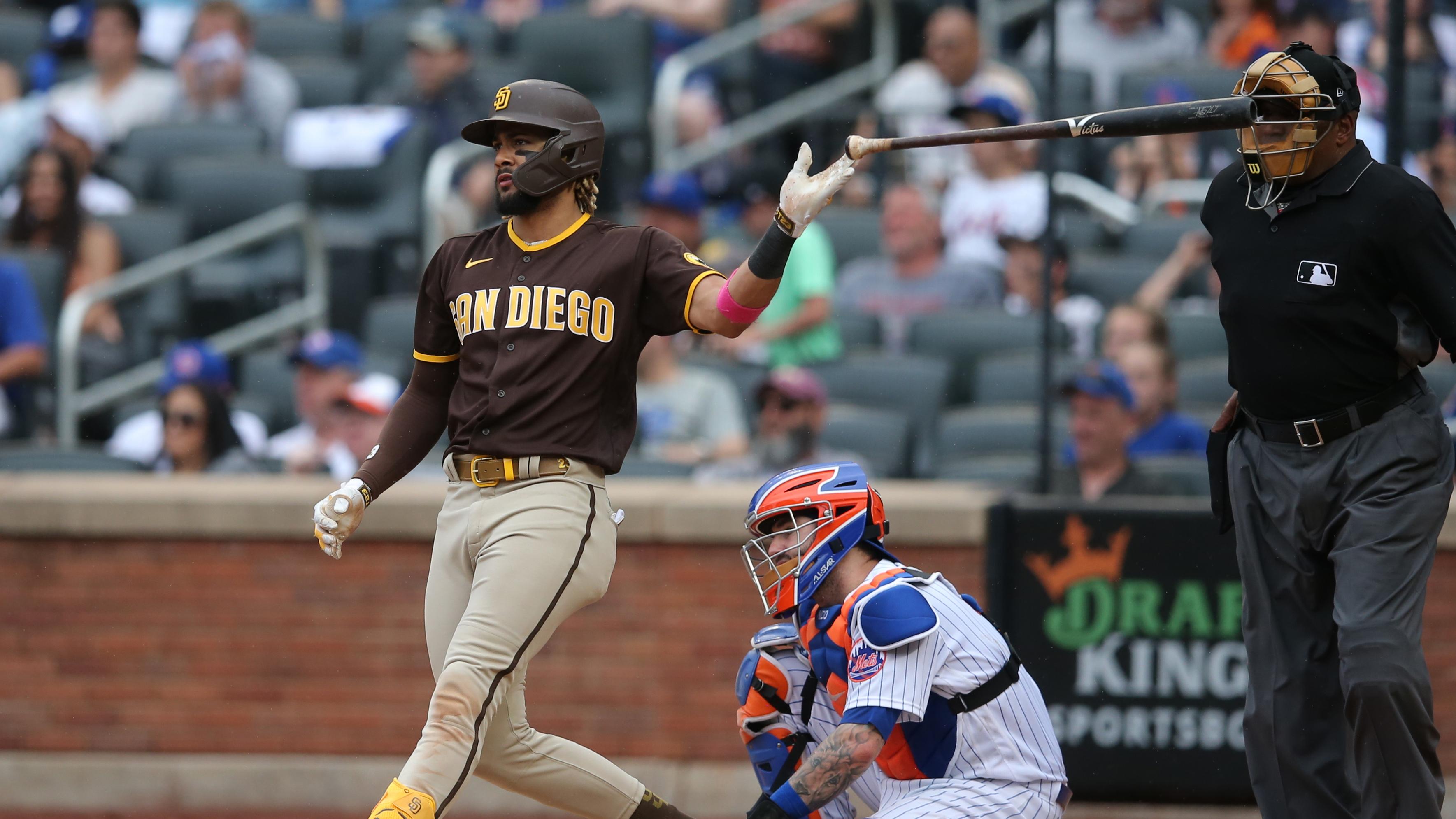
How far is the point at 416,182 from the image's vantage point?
9.79 m

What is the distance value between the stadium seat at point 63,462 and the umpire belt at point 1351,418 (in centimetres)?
544

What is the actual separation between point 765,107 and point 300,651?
181 inches

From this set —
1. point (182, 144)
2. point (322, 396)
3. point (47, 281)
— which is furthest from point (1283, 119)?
point (182, 144)

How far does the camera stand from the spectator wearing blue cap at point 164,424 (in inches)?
322

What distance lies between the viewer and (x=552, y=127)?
15.2 feet

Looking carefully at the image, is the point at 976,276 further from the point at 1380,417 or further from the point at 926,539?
the point at 1380,417

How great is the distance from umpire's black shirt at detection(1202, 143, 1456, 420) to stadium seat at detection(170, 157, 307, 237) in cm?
650

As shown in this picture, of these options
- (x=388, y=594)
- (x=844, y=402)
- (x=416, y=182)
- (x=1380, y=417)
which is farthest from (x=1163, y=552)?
(x=416, y=182)

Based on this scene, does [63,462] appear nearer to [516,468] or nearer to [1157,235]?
[516,468]

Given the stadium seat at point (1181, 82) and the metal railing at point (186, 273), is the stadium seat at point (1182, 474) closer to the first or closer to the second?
the stadium seat at point (1181, 82)

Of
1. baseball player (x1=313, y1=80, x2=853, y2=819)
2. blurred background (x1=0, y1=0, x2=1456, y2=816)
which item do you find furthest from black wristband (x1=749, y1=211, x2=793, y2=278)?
blurred background (x1=0, y1=0, x2=1456, y2=816)

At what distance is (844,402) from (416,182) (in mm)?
2931

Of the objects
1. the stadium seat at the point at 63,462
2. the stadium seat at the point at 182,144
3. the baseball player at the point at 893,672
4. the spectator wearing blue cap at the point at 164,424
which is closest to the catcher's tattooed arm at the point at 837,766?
the baseball player at the point at 893,672

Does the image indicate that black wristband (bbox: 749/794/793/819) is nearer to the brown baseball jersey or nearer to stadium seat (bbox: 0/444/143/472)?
the brown baseball jersey
